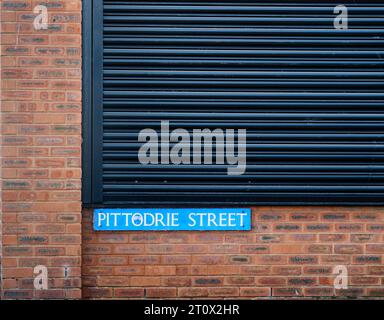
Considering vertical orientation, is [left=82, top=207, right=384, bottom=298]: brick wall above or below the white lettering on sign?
below

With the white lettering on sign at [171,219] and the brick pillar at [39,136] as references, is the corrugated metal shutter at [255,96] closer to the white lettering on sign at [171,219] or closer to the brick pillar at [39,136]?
the white lettering on sign at [171,219]

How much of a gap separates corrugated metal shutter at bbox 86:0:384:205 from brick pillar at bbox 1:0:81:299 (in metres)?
0.31

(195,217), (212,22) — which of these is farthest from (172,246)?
(212,22)

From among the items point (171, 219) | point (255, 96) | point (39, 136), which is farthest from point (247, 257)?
point (39, 136)

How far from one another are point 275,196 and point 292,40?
1288 millimetres

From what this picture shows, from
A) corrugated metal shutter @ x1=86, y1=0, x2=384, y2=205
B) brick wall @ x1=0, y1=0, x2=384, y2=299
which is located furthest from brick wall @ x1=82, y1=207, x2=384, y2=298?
corrugated metal shutter @ x1=86, y1=0, x2=384, y2=205

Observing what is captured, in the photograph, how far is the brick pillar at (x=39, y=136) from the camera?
5.05 meters

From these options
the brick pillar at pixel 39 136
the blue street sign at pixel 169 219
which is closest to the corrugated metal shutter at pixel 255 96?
the blue street sign at pixel 169 219

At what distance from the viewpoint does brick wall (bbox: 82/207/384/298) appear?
5176 millimetres

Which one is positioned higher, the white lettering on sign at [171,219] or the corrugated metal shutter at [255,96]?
the corrugated metal shutter at [255,96]

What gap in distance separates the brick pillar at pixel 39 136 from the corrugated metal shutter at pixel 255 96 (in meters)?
0.31

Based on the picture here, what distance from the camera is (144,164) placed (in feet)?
17.1

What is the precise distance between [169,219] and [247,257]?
0.71m

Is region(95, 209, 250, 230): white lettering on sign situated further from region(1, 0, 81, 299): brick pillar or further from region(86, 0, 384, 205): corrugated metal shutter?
region(1, 0, 81, 299): brick pillar
